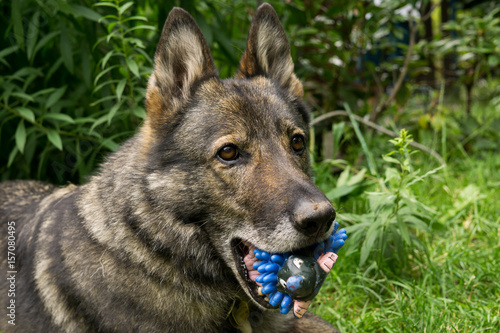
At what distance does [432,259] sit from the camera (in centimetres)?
347

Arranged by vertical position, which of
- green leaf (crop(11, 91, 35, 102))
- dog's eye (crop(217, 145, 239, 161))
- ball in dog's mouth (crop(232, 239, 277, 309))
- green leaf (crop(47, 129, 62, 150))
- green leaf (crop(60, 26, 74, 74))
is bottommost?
ball in dog's mouth (crop(232, 239, 277, 309))

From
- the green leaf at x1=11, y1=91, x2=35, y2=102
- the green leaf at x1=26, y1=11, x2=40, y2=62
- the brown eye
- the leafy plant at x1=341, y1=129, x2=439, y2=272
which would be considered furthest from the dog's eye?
the green leaf at x1=26, y1=11, x2=40, y2=62

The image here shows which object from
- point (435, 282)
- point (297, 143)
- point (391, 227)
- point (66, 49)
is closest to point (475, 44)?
point (391, 227)

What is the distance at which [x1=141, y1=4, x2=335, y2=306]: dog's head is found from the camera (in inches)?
84.0

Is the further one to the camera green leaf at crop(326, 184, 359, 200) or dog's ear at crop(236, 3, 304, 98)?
green leaf at crop(326, 184, 359, 200)

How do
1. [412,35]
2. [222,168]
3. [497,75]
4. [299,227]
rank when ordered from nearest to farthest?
[299,227] → [222,168] → [412,35] → [497,75]

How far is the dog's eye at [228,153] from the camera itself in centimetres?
239

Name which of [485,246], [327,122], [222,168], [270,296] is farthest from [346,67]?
[270,296]

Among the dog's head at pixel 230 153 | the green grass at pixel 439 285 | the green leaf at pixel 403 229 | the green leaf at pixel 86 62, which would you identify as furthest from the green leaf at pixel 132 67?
the green leaf at pixel 403 229

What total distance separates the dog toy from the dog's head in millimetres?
63

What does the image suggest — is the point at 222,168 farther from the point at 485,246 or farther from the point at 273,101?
the point at 485,246

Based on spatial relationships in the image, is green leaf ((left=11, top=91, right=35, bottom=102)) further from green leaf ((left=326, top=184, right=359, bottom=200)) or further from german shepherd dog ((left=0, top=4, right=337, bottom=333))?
green leaf ((left=326, top=184, right=359, bottom=200))

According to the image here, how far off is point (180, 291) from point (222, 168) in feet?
2.21

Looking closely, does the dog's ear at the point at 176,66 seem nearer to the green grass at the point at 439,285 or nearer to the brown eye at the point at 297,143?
the brown eye at the point at 297,143
